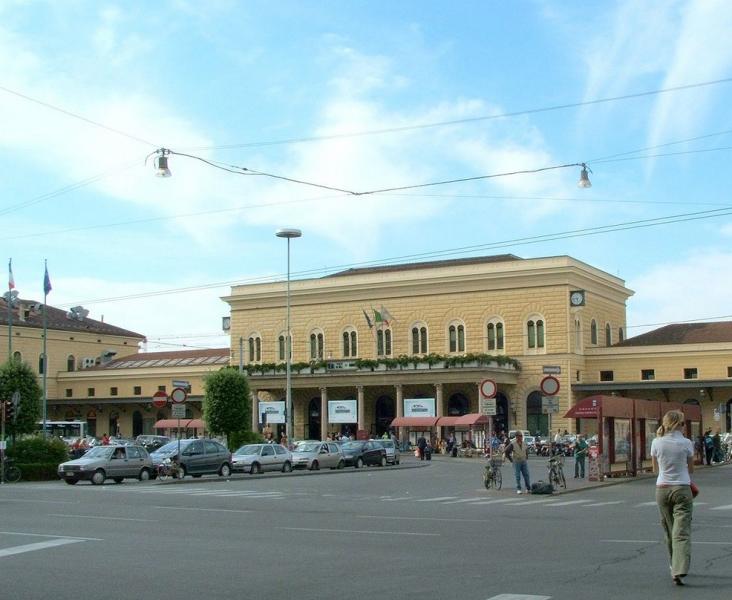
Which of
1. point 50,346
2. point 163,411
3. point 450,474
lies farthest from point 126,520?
point 50,346

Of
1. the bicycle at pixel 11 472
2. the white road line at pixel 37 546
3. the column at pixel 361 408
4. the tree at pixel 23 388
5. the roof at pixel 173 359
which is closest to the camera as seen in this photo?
the white road line at pixel 37 546

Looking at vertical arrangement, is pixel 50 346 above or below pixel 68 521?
above

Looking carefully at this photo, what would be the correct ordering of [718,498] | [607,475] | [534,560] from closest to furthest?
[534,560] → [718,498] → [607,475]

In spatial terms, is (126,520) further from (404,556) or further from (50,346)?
(50,346)

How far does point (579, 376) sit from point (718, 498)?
50129mm

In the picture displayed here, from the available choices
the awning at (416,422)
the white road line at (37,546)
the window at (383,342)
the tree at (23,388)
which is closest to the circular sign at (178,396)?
the tree at (23,388)

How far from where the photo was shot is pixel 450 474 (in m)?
43.8

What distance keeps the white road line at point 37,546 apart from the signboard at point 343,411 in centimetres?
6247

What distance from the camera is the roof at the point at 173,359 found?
94.8 metres

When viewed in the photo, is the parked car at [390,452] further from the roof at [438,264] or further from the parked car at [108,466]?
the roof at [438,264]

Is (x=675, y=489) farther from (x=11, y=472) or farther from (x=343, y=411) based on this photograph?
(x=343, y=411)

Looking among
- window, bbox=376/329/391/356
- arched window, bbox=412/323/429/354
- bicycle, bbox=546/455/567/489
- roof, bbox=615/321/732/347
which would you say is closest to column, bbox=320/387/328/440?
window, bbox=376/329/391/356

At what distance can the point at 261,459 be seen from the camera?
44.6m

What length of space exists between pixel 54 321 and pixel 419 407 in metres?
41.7
